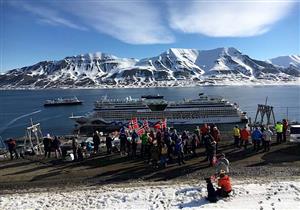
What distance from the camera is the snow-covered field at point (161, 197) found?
14398 mm

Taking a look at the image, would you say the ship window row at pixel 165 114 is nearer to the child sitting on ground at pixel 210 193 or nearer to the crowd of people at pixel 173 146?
the crowd of people at pixel 173 146

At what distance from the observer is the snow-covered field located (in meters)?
14.4

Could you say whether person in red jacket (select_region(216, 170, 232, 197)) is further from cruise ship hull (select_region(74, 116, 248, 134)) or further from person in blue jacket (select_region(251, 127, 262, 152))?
cruise ship hull (select_region(74, 116, 248, 134))

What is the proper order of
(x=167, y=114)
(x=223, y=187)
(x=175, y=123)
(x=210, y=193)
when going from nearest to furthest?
1. (x=210, y=193)
2. (x=223, y=187)
3. (x=175, y=123)
4. (x=167, y=114)

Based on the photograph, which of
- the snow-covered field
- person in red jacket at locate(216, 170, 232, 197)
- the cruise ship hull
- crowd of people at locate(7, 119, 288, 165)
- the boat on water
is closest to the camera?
the snow-covered field

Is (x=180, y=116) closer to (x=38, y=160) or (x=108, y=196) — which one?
(x=38, y=160)

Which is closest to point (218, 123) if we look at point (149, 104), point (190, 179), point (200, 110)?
point (200, 110)

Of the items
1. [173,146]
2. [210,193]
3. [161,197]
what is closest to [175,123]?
[173,146]

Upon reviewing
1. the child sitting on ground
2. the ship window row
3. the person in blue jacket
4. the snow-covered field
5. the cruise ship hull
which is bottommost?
the cruise ship hull

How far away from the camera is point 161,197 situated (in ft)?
50.3

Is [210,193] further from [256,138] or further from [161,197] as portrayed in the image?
[256,138]

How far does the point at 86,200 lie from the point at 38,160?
9.03 m

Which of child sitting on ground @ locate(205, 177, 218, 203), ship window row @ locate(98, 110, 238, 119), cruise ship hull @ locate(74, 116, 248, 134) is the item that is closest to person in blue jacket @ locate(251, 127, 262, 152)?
child sitting on ground @ locate(205, 177, 218, 203)

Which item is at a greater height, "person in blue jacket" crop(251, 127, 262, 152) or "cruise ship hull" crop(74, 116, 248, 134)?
"person in blue jacket" crop(251, 127, 262, 152)
